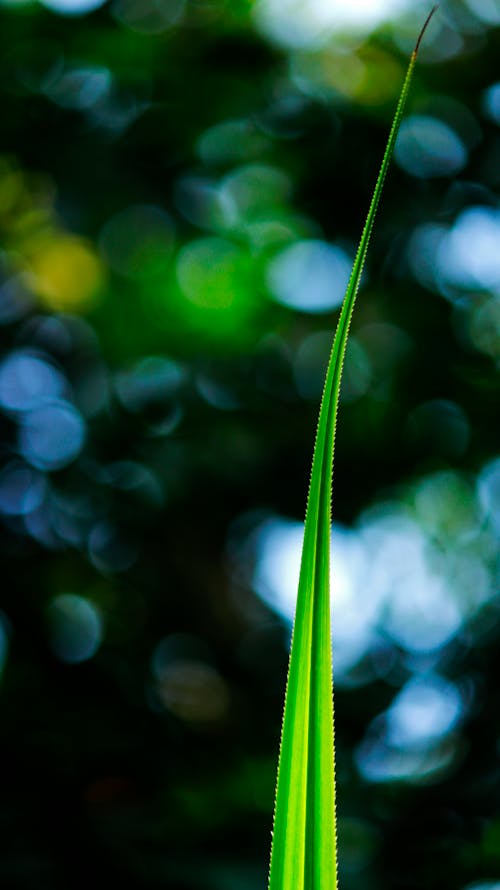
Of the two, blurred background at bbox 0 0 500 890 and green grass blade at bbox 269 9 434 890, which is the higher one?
blurred background at bbox 0 0 500 890

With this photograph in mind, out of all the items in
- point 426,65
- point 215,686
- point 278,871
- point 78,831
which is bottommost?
point 278,871

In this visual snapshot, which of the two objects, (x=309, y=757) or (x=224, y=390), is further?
(x=224, y=390)

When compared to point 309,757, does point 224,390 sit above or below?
above

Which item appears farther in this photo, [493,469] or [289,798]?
[493,469]

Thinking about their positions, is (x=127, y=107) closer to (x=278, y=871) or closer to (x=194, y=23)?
(x=194, y=23)

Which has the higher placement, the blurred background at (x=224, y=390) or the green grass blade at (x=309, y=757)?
the blurred background at (x=224, y=390)

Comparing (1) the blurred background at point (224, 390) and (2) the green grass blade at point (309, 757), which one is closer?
(2) the green grass blade at point (309, 757)

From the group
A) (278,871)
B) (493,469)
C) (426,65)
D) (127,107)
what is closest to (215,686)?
(493,469)

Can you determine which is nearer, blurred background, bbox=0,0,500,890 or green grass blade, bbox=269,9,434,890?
green grass blade, bbox=269,9,434,890
